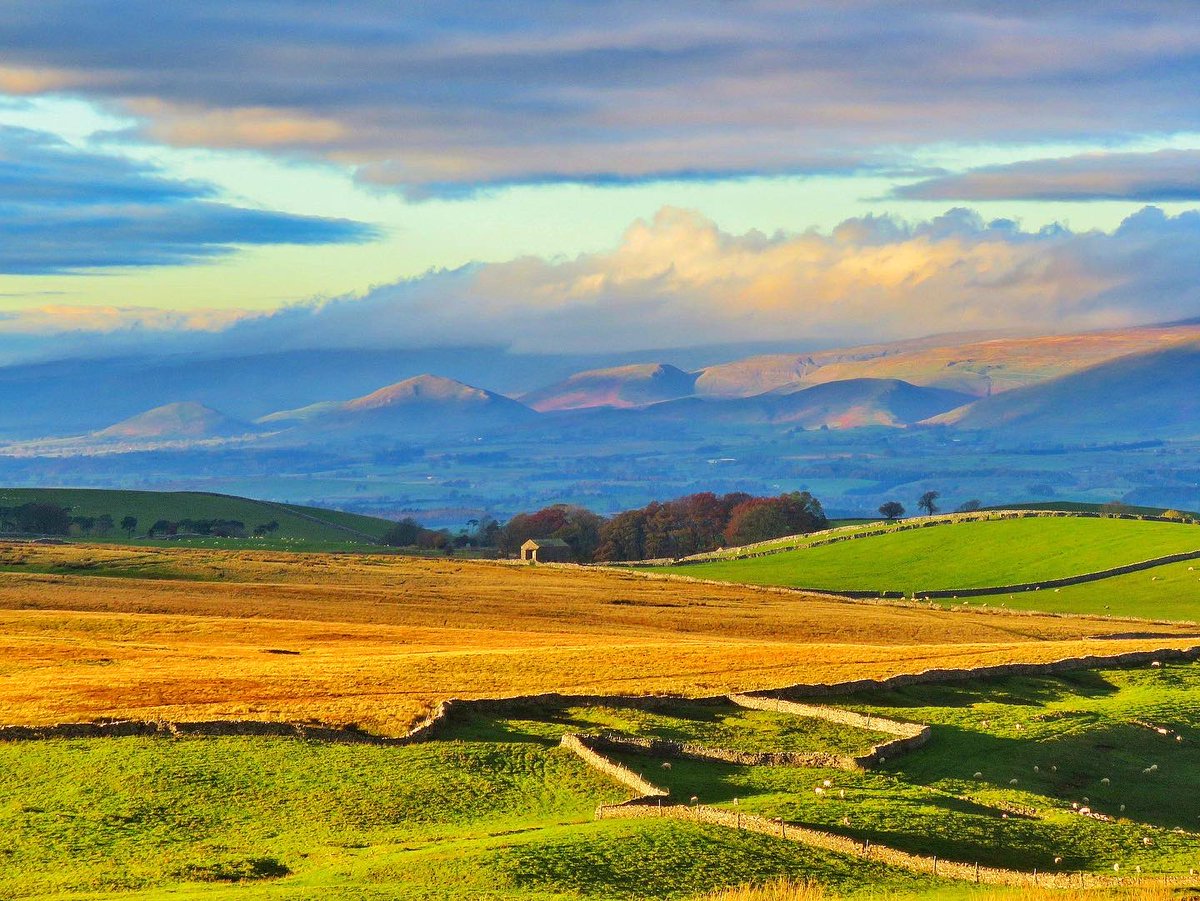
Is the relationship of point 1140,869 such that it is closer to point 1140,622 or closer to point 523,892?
point 523,892

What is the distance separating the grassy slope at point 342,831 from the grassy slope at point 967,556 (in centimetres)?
10243

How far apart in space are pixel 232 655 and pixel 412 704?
2336 cm

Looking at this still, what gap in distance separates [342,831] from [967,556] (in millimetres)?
127513

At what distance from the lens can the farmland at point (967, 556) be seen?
14612cm

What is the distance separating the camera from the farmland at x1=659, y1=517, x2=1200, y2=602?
146m

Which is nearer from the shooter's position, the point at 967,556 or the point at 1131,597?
the point at 1131,597

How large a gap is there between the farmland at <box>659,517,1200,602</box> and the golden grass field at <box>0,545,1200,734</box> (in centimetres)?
1348

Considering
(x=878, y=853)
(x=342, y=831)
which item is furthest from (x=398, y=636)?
(x=878, y=853)

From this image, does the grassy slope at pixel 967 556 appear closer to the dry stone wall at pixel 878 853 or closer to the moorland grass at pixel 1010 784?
the moorland grass at pixel 1010 784

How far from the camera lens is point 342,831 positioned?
3850 cm

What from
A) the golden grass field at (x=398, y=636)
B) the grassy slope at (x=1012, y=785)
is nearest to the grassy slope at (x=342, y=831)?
the grassy slope at (x=1012, y=785)

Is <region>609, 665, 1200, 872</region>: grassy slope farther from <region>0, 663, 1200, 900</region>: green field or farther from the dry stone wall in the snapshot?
the dry stone wall

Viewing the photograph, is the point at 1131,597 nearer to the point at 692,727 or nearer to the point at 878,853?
the point at 692,727

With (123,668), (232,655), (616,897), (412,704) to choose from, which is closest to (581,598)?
(232,655)
